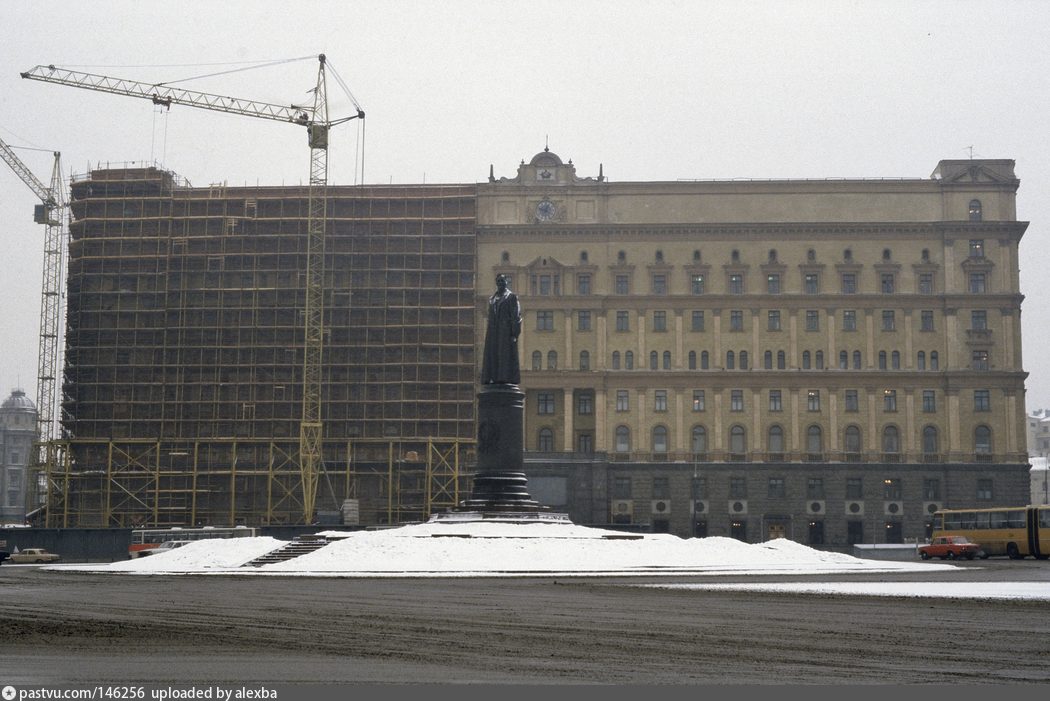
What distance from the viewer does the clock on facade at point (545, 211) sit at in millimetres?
104250

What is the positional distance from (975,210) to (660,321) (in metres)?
26.5

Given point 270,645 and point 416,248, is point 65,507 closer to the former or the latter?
point 416,248

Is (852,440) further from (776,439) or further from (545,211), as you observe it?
(545,211)

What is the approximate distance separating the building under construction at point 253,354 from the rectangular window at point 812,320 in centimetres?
2665

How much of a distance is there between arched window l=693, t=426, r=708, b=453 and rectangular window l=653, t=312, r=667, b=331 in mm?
8341

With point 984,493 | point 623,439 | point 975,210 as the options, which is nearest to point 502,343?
point 623,439

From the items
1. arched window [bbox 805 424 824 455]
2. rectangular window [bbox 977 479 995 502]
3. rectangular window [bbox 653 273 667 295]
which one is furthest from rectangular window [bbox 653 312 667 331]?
rectangular window [bbox 977 479 995 502]

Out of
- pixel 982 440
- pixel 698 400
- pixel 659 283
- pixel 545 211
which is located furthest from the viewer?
pixel 545 211

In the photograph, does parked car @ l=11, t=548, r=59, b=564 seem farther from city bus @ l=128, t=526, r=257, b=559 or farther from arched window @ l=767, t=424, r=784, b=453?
arched window @ l=767, t=424, r=784, b=453

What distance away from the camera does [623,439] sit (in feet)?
335

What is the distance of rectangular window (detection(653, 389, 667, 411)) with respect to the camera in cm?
10231

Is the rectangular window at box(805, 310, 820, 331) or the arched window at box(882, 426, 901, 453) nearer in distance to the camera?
the arched window at box(882, 426, 901, 453)

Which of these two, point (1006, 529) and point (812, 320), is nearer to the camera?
point (1006, 529)

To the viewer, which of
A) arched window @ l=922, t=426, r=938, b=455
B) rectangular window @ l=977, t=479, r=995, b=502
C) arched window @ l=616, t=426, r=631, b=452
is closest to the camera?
rectangular window @ l=977, t=479, r=995, b=502
